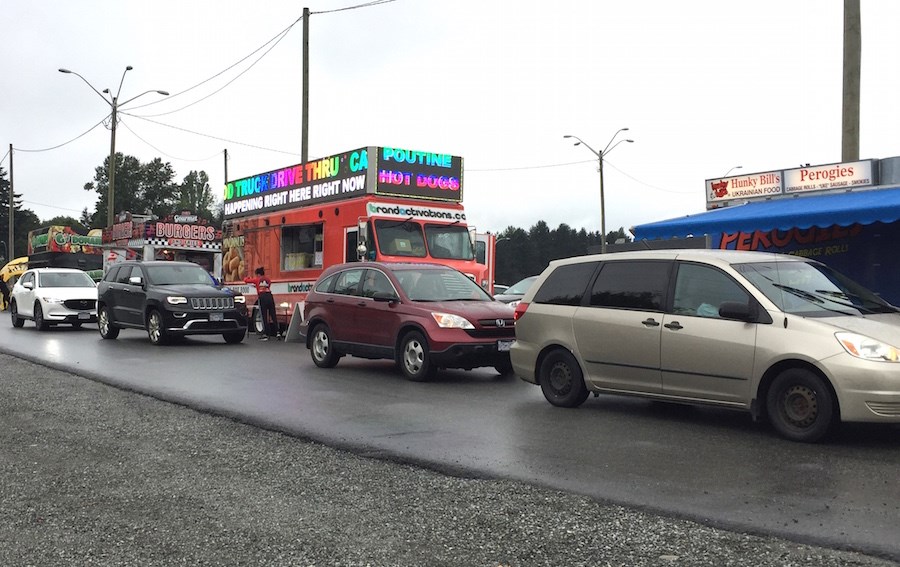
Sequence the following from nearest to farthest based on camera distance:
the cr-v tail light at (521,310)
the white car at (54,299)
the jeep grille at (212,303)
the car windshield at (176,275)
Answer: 1. the cr-v tail light at (521,310)
2. the jeep grille at (212,303)
3. the car windshield at (176,275)
4. the white car at (54,299)

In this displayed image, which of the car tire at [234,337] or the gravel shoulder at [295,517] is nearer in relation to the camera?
the gravel shoulder at [295,517]

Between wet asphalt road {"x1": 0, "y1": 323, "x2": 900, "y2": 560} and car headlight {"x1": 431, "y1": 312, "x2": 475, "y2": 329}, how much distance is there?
0.77 meters

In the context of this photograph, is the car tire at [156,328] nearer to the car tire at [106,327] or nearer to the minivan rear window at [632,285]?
the car tire at [106,327]

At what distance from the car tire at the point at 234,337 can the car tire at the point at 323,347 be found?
4.96m

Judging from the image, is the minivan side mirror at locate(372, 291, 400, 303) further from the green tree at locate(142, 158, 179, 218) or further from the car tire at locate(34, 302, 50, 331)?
the green tree at locate(142, 158, 179, 218)

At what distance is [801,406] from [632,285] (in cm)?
208

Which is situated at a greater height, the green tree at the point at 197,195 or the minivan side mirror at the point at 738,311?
the green tree at the point at 197,195

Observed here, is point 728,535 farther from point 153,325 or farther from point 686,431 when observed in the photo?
point 153,325

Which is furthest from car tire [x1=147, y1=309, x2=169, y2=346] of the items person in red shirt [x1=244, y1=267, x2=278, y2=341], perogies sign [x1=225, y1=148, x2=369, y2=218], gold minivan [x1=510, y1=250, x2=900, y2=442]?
gold minivan [x1=510, y1=250, x2=900, y2=442]

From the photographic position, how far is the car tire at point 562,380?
8836 millimetres

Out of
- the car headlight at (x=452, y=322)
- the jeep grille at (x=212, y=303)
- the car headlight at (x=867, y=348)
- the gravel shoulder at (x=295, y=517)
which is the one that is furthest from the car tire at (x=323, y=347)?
the car headlight at (x=867, y=348)

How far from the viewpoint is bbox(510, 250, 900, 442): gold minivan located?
6.68 metres

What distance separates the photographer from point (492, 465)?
633 centimetres

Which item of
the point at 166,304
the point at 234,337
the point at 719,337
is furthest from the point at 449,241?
the point at 719,337
